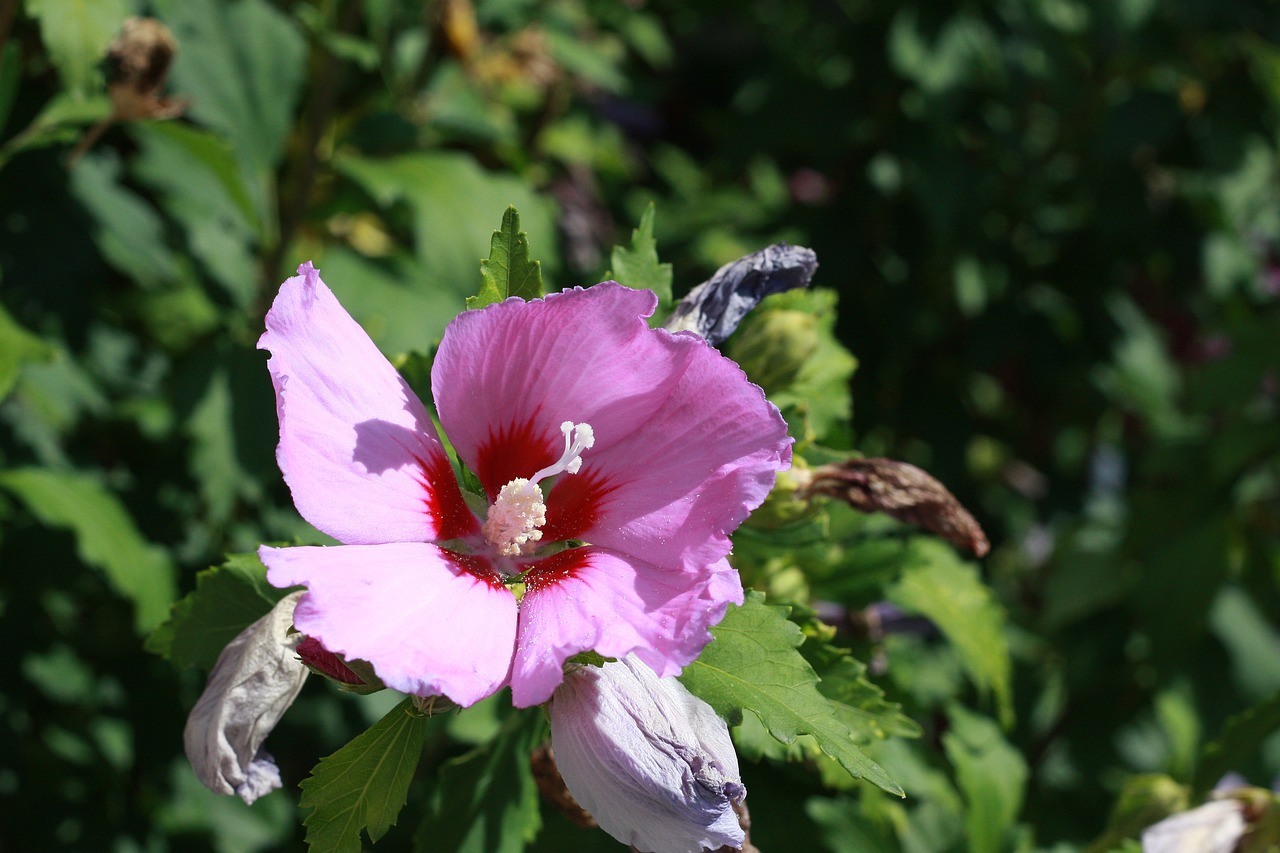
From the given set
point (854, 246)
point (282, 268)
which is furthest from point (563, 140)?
point (282, 268)

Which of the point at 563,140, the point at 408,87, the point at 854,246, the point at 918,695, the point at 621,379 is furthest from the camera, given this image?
the point at 563,140

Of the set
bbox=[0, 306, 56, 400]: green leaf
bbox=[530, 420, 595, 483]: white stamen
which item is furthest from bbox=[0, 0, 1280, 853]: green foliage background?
bbox=[530, 420, 595, 483]: white stamen

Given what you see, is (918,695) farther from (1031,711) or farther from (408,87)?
(408,87)

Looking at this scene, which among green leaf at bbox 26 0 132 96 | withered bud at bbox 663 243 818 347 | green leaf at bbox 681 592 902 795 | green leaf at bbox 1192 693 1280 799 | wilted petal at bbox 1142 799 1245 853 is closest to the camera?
green leaf at bbox 681 592 902 795

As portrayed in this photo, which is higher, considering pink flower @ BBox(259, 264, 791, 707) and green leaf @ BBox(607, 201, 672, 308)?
green leaf @ BBox(607, 201, 672, 308)

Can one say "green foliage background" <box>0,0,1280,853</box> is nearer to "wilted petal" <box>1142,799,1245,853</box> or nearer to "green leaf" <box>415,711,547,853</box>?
"green leaf" <box>415,711,547,853</box>

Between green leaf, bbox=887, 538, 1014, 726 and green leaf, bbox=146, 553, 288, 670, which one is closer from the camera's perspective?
green leaf, bbox=146, 553, 288, 670

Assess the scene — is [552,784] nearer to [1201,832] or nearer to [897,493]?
[897,493]
